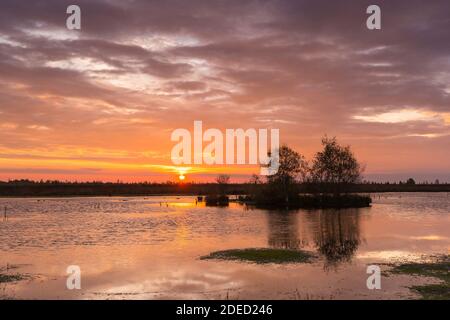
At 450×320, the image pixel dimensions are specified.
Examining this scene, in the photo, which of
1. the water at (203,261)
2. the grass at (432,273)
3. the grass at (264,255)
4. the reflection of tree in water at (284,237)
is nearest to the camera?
the grass at (432,273)

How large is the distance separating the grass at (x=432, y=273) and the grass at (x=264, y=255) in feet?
23.3

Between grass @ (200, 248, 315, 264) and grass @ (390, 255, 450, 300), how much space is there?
7.12m

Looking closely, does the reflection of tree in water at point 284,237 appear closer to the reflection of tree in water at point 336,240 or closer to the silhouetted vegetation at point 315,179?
the reflection of tree in water at point 336,240

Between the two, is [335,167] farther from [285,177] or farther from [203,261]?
[203,261]

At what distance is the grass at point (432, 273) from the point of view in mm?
23234

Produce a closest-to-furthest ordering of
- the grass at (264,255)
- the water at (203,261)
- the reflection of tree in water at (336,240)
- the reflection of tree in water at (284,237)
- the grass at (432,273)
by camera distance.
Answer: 1. the grass at (432,273)
2. the water at (203,261)
3. the grass at (264,255)
4. the reflection of tree in water at (336,240)
5. the reflection of tree in water at (284,237)

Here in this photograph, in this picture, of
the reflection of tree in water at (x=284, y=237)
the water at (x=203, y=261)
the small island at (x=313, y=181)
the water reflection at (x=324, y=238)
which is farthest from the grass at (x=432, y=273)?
the small island at (x=313, y=181)

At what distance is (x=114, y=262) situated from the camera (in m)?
34.9

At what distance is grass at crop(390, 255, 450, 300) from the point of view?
2323 cm

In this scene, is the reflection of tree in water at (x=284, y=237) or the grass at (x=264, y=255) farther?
the reflection of tree in water at (x=284, y=237)

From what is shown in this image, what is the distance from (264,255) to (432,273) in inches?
494
